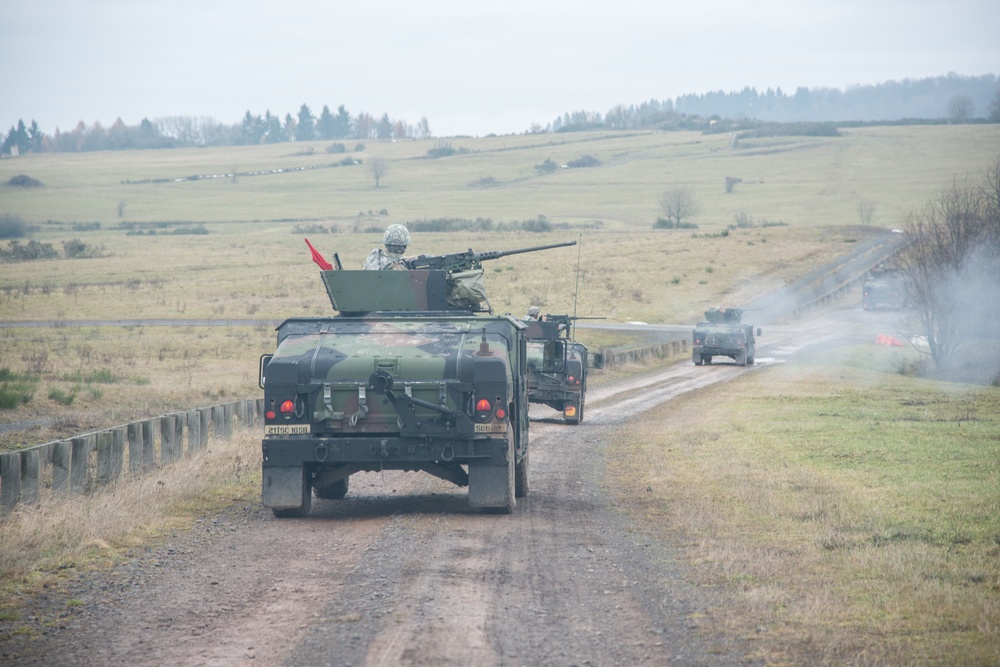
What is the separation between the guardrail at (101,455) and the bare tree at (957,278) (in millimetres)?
29039

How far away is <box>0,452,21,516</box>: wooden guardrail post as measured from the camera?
13.2 meters

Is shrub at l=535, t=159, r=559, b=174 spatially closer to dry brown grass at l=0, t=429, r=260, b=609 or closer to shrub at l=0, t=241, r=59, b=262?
shrub at l=0, t=241, r=59, b=262

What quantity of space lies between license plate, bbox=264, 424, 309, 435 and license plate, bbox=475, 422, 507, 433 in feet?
6.40

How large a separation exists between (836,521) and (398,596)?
558 cm

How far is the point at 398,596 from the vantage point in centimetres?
946

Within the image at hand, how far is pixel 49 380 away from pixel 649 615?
2657 cm

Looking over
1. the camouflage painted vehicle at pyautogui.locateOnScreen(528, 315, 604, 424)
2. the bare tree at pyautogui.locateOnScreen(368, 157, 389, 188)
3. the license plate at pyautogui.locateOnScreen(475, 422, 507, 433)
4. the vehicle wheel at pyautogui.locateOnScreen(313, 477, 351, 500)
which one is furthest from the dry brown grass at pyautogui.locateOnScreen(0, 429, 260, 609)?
the bare tree at pyautogui.locateOnScreen(368, 157, 389, 188)

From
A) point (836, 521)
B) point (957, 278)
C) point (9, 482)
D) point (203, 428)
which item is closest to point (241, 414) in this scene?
point (203, 428)

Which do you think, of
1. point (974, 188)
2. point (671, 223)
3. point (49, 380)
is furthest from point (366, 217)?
point (49, 380)

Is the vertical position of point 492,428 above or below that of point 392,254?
below

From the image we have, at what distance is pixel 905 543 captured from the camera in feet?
37.1

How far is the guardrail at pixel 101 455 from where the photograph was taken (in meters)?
13.4

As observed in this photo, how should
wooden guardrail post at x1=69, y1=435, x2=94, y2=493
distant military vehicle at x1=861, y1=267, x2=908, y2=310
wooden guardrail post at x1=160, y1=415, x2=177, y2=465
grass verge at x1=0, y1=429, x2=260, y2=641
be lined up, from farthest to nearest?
distant military vehicle at x1=861, y1=267, x2=908, y2=310
wooden guardrail post at x1=160, y1=415, x2=177, y2=465
wooden guardrail post at x1=69, y1=435, x2=94, y2=493
grass verge at x1=0, y1=429, x2=260, y2=641

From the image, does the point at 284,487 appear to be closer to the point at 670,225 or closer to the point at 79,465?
the point at 79,465
